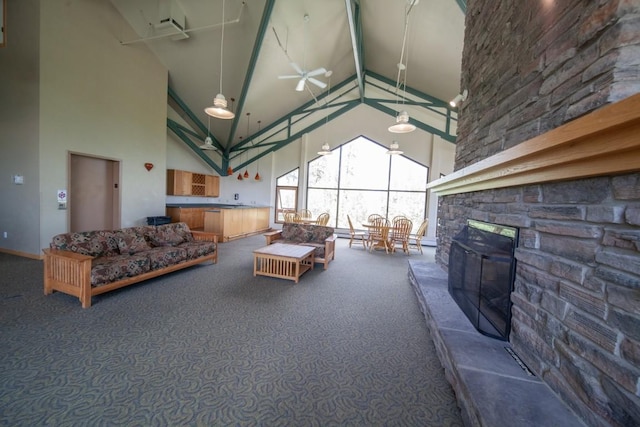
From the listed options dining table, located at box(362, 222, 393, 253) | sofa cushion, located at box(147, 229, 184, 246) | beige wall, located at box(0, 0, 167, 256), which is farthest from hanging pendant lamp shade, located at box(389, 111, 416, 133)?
beige wall, located at box(0, 0, 167, 256)

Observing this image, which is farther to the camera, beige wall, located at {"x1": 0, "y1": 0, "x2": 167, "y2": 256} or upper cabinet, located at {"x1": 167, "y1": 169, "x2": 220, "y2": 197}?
upper cabinet, located at {"x1": 167, "y1": 169, "x2": 220, "y2": 197}

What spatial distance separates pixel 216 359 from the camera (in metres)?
2.02

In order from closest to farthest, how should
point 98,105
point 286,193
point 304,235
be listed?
point 98,105 → point 304,235 → point 286,193

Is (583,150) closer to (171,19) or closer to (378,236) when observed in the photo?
(378,236)

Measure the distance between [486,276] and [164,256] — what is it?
162 inches

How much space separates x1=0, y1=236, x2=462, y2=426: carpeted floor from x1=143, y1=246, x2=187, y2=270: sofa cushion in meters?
0.32

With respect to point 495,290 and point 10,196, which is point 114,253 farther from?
point 495,290

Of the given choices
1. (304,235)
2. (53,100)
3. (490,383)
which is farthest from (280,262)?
(53,100)

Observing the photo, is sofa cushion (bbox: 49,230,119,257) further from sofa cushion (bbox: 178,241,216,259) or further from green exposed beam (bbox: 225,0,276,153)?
green exposed beam (bbox: 225,0,276,153)

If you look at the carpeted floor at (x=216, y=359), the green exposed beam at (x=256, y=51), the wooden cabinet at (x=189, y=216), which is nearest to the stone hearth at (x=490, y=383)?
the carpeted floor at (x=216, y=359)

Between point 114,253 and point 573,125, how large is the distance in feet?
16.1

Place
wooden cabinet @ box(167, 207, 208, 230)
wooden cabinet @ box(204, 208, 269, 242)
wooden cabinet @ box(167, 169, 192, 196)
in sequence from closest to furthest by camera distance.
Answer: wooden cabinet @ box(204, 208, 269, 242) < wooden cabinet @ box(167, 207, 208, 230) < wooden cabinet @ box(167, 169, 192, 196)

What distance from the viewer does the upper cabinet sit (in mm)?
7918

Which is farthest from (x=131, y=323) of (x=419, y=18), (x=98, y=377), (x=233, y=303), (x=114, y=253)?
(x=419, y=18)
